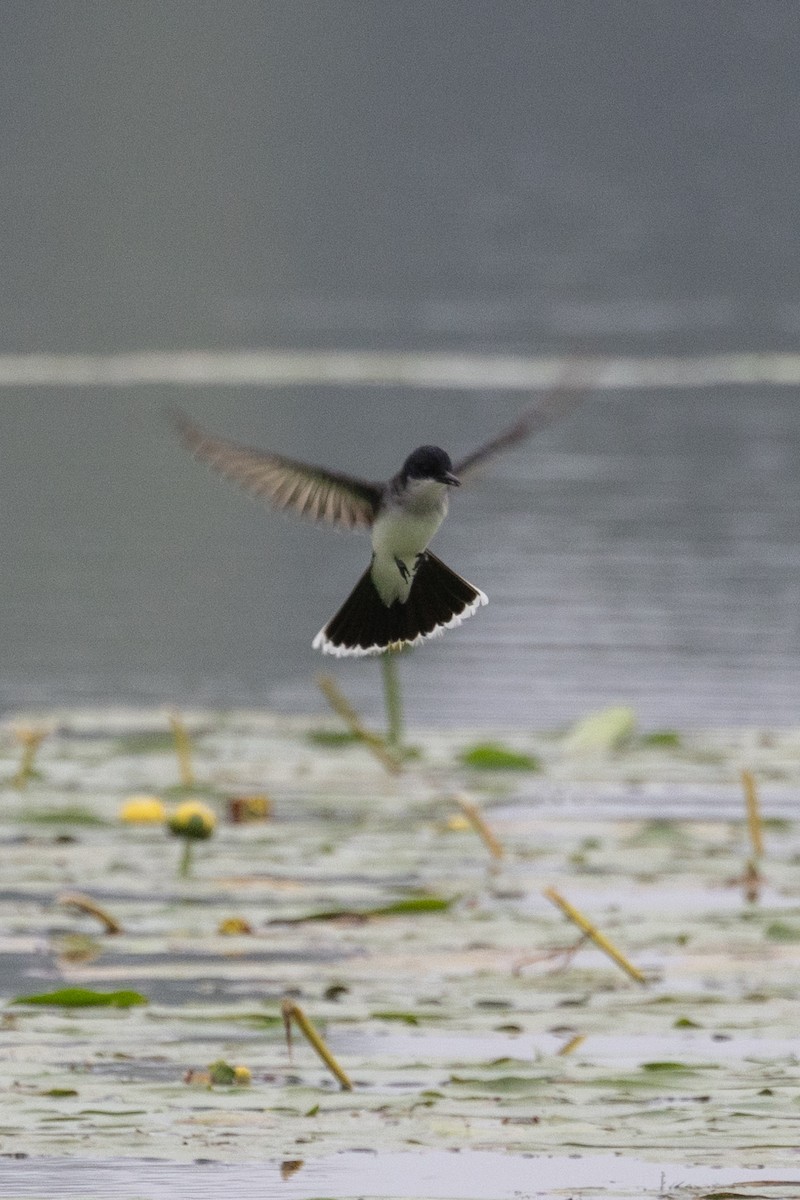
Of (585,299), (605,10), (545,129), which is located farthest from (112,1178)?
(605,10)

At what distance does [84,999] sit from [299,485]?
246 centimetres

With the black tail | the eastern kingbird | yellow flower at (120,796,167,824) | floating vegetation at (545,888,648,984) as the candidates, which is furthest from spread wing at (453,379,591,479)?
yellow flower at (120,796,167,824)

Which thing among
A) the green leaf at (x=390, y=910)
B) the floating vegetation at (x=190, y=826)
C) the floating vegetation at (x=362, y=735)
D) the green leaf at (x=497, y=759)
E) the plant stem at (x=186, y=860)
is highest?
the green leaf at (x=497, y=759)

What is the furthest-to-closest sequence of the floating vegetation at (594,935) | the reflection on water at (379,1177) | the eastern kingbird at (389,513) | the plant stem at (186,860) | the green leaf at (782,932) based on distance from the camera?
the plant stem at (186,860), the green leaf at (782,932), the floating vegetation at (594,935), the reflection on water at (379,1177), the eastern kingbird at (389,513)

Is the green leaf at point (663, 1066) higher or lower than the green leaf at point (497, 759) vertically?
lower

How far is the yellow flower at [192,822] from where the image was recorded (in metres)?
10.7

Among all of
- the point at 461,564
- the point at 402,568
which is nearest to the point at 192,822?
the point at 402,568

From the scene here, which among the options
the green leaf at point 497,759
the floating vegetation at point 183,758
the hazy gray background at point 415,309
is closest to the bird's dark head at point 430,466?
the floating vegetation at point 183,758

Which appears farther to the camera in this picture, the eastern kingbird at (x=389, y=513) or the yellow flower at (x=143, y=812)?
the yellow flower at (x=143, y=812)

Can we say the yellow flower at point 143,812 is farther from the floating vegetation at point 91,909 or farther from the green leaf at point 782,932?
the green leaf at point 782,932

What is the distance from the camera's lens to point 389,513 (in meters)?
6.64

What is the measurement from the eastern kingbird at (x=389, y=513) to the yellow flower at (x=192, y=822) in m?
3.55

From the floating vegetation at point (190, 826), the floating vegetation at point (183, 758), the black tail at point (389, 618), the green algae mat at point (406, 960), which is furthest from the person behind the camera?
the floating vegetation at point (183, 758)

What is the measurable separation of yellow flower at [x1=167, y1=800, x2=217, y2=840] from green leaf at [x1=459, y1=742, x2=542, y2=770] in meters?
2.43
